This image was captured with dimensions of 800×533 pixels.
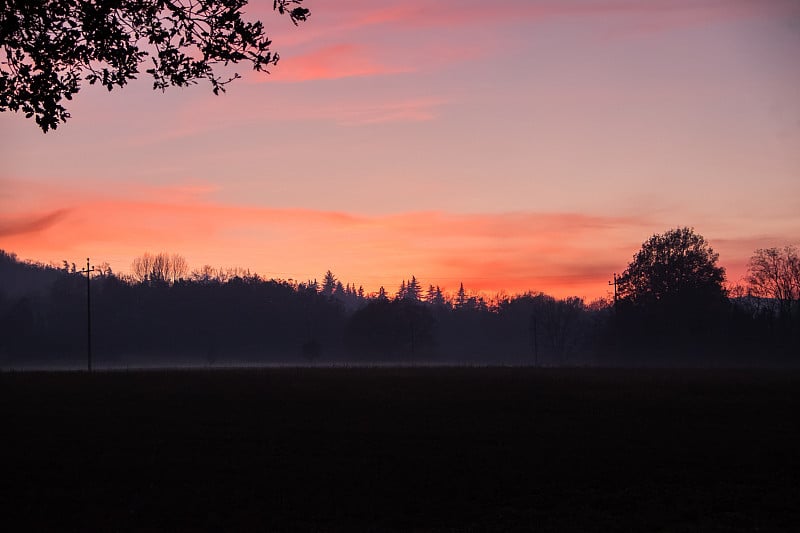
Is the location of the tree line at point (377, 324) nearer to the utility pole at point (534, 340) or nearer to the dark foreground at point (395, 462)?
the utility pole at point (534, 340)

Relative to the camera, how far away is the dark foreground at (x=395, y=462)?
16.5m

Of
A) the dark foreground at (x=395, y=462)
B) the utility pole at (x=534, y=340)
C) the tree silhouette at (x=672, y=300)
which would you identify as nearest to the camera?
the dark foreground at (x=395, y=462)

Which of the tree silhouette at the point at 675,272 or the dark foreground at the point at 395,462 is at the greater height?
the tree silhouette at the point at 675,272

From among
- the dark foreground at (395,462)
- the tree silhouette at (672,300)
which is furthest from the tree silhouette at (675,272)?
the dark foreground at (395,462)

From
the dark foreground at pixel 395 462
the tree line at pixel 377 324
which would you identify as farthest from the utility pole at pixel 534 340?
the dark foreground at pixel 395 462

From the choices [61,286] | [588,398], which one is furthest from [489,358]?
[588,398]

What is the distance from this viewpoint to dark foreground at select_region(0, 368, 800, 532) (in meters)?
16.5

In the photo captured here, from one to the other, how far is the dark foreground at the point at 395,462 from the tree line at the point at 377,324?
7179cm

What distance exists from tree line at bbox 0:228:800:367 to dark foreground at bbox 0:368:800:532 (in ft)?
236

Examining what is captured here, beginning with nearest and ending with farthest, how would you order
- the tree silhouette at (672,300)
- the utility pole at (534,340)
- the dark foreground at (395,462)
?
the dark foreground at (395,462) < the tree silhouette at (672,300) < the utility pole at (534,340)

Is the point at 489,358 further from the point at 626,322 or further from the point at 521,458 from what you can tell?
the point at 521,458

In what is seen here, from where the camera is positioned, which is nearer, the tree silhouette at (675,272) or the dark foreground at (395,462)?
the dark foreground at (395,462)

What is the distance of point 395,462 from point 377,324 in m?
127

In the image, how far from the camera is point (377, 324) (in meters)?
149
